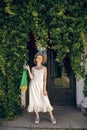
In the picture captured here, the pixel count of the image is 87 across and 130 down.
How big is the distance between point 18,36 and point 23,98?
2737mm

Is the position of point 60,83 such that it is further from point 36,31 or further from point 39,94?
point 36,31

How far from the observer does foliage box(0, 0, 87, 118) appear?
760 cm

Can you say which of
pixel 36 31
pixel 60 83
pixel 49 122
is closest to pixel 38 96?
pixel 49 122

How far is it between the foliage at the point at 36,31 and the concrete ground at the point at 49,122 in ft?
1.67

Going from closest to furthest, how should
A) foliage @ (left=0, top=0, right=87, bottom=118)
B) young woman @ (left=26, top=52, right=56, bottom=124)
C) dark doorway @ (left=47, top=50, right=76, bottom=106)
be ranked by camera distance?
1. foliage @ (left=0, top=0, right=87, bottom=118)
2. young woman @ (left=26, top=52, right=56, bottom=124)
3. dark doorway @ (left=47, top=50, right=76, bottom=106)

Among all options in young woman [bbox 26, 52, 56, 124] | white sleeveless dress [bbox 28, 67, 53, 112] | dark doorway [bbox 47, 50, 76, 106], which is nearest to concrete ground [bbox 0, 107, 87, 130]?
young woman [bbox 26, 52, 56, 124]

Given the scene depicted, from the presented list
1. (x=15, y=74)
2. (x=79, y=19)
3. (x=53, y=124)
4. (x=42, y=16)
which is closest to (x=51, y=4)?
(x=42, y=16)

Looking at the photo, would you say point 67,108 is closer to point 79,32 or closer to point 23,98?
point 23,98

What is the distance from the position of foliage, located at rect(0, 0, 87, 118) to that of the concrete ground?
0.51 meters

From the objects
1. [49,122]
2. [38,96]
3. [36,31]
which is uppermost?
[36,31]

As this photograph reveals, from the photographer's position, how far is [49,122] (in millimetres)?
7906

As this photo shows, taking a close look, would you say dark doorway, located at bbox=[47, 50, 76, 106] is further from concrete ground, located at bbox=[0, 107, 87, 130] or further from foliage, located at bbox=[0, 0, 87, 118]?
foliage, located at bbox=[0, 0, 87, 118]

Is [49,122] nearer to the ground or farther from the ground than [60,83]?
nearer to the ground

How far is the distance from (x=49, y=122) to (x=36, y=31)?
2659 millimetres
